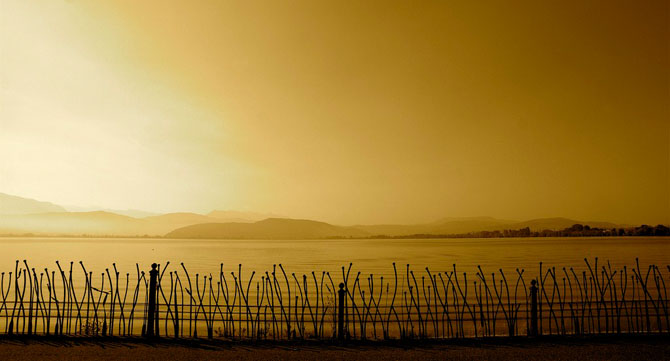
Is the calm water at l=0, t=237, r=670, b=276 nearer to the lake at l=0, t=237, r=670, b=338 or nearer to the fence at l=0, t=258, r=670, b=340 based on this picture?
the lake at l=0, t=237, r=670, b=338

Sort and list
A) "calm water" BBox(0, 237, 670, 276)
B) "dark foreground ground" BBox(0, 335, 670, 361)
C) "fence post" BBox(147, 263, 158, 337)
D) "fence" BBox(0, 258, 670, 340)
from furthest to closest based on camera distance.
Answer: "calm water" BBox(0, 237, 670, 276)
"fence" BBox(0, 258, 670, 340)
"fence post" BBox(147, 263, 158, 337)
"dark foreground ground" BBox(0, 335, 670, 361)

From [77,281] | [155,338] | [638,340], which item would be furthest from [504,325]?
[77,281]

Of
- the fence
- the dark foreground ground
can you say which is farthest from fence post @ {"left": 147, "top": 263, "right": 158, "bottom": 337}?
the dark foreground ground

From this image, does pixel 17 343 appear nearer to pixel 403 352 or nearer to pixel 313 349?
pixel 313 349

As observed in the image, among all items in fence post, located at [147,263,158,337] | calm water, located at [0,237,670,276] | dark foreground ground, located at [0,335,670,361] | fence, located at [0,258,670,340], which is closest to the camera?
dark foreground ground, located at [0,335,670,361]

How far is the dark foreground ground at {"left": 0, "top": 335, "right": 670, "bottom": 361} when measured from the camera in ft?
22.7

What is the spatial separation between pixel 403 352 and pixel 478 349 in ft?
3.86

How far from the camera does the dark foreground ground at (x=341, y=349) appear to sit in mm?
6910

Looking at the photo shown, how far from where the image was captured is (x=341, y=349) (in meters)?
7.35

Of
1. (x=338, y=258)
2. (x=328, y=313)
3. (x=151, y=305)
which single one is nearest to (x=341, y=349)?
(x=151, y=305)

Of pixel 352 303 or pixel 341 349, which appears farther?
pixel 352 303

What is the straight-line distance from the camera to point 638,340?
778 centimetres

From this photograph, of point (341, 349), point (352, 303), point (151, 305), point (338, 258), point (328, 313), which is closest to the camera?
point (341, 349)

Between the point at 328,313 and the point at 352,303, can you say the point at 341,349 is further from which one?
the point at 328,313
